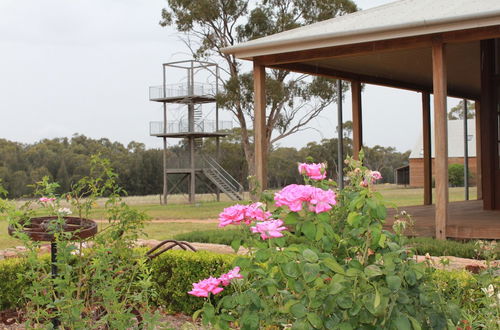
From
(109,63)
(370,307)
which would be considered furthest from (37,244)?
(109,63)

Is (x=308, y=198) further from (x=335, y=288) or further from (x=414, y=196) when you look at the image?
(x=414, y=196)

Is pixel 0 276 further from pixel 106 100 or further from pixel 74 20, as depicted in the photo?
pixel 74 20

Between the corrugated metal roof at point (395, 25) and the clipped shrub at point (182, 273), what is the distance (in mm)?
3756

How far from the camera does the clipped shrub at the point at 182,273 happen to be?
4812mm

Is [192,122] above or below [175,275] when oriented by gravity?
above

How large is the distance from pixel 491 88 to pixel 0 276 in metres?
7.24

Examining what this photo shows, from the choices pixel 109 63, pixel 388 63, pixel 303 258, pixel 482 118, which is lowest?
pixel 303 258

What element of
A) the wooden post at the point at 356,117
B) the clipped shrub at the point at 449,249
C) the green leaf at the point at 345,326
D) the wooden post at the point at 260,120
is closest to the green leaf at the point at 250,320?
the green leaf at the point at 345,326

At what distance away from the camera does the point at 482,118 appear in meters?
9.28

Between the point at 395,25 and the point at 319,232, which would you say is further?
the point at 395,25

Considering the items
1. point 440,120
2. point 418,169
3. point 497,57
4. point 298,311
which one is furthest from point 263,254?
point 418,169

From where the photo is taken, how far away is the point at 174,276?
195 inches

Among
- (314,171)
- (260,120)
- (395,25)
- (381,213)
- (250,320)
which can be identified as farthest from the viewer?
(260,120)

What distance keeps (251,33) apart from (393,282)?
80.1ft
